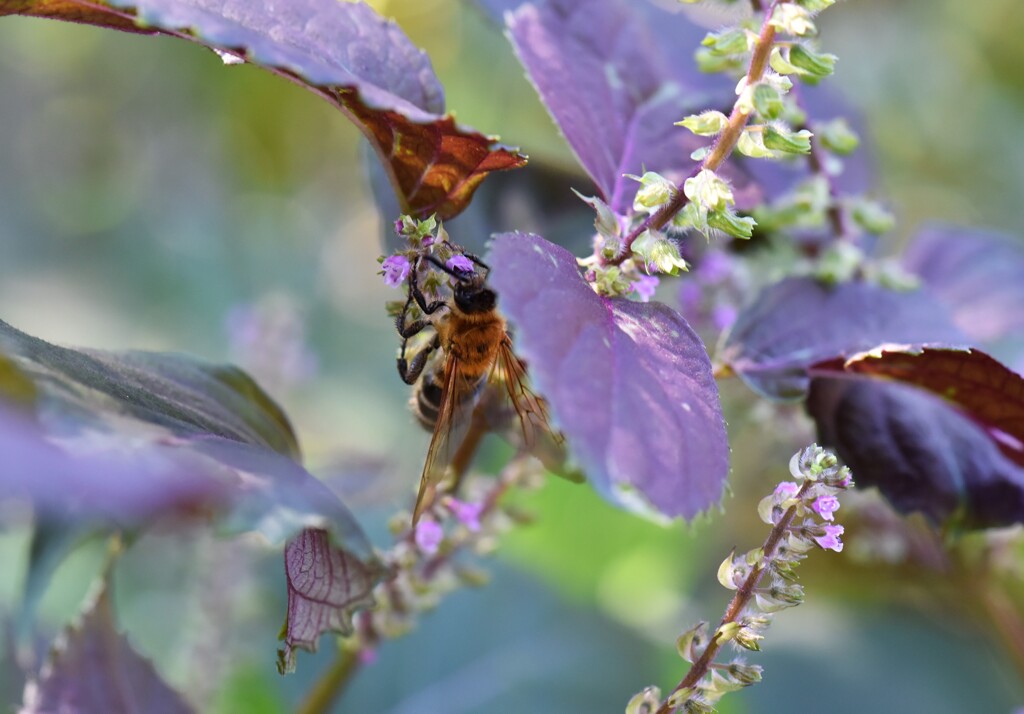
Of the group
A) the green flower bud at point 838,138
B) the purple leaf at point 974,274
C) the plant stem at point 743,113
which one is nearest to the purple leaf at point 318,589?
the plant stem at point 743,113

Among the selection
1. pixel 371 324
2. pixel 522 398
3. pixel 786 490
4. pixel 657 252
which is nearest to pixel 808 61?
pixel 657 252

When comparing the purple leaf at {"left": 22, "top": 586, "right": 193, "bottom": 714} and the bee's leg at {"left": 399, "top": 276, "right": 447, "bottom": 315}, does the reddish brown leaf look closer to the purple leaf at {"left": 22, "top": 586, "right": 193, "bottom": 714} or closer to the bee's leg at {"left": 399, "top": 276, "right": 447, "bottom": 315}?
the bee's leg at {"left": 399, "top": 276, "right": 447, "bottom": 315}

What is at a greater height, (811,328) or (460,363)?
(811,328)

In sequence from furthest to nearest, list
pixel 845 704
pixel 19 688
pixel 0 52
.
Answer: pixel 0 52 → pixel 845 704 → pixel 19 688

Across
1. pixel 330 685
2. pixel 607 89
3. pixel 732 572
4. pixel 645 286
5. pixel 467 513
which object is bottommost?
pixel 330 685

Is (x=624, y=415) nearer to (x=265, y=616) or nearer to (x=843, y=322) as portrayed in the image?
(x=843, y=322)

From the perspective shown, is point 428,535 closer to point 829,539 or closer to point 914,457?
point 829,539

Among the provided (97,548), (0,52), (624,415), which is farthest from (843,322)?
(0,52)
